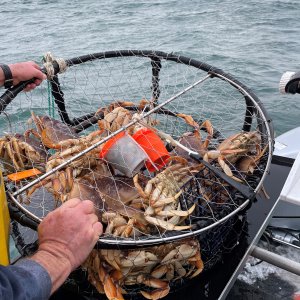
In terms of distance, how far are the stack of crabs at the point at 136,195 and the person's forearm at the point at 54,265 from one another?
12.2 inches

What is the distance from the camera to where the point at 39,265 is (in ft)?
5.35

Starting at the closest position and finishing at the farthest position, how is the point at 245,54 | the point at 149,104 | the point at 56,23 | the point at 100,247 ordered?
the point at 100,247, the point at 149,104, the point at 245,54, the point at 56,23

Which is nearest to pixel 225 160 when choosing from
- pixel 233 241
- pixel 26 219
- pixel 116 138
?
pixel 233 241

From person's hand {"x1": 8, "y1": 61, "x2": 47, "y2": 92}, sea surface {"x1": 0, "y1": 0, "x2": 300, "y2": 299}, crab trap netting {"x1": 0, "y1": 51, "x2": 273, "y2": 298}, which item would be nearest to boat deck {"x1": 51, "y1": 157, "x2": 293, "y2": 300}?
crab trap netting {"x1": 0, "y1": 51, "x2": 273, "y2": 298}

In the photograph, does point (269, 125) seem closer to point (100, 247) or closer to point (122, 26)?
point (100, 247)

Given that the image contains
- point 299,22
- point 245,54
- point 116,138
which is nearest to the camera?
point 116,138

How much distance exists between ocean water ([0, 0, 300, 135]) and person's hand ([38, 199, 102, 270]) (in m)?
5.28

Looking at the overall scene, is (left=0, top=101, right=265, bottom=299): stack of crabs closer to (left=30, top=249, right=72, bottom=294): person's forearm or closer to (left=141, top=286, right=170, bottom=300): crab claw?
(left=141, top=286, right=170, bottom=300): crab claw

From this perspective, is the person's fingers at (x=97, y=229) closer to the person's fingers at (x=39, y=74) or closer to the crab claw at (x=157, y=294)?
the crab claw at (x=157, y=294)

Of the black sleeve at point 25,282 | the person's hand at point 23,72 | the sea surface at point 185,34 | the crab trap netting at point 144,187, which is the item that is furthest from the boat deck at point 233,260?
the sea surface at point 185,34

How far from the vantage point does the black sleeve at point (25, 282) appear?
1.42 m

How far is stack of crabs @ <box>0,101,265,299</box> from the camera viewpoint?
210cm

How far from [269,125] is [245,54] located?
7.02 meters

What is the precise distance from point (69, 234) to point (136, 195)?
2.12ft
